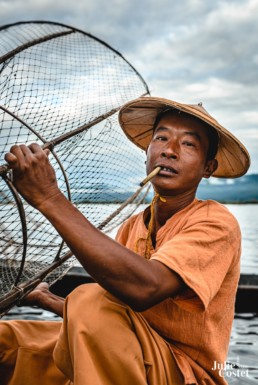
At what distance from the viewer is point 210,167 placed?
243 centimetres

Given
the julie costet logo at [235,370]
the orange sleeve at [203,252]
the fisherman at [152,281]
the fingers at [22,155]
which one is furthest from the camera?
the julie costet logo at [235,370]

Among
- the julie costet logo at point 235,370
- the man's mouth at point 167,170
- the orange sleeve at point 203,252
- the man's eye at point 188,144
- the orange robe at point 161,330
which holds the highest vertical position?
the man's eye at point 188,144

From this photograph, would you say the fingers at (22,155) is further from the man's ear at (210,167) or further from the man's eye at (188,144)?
the man's ear at (210,167)

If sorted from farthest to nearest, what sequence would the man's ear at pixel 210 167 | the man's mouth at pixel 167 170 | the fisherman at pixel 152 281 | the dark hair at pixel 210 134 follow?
the man's ear at pixel 210 167
the dark hair at pixel 210 134
the man's mouth at pixel 167 170
the fisherman at pixel 152 281

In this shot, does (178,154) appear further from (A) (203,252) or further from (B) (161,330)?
(B) (161,330)

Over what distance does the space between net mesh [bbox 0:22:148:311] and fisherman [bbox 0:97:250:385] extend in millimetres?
254

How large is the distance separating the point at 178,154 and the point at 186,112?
236 millimetres

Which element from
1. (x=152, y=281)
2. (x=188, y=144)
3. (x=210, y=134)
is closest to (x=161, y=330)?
(x=152, y=281)

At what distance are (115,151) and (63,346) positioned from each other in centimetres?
139

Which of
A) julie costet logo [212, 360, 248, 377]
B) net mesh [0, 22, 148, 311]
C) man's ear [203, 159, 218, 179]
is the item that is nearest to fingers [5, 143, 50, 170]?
net mesh [0, 22, 148, 311]

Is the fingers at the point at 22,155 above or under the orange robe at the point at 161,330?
above

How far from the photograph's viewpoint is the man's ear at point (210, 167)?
2.38 meters

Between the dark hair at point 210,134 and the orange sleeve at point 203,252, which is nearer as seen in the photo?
the orange sleeve at point 203,252

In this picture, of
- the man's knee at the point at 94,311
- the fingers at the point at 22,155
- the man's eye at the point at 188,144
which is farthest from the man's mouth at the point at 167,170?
the fingers at the point at 22,155
